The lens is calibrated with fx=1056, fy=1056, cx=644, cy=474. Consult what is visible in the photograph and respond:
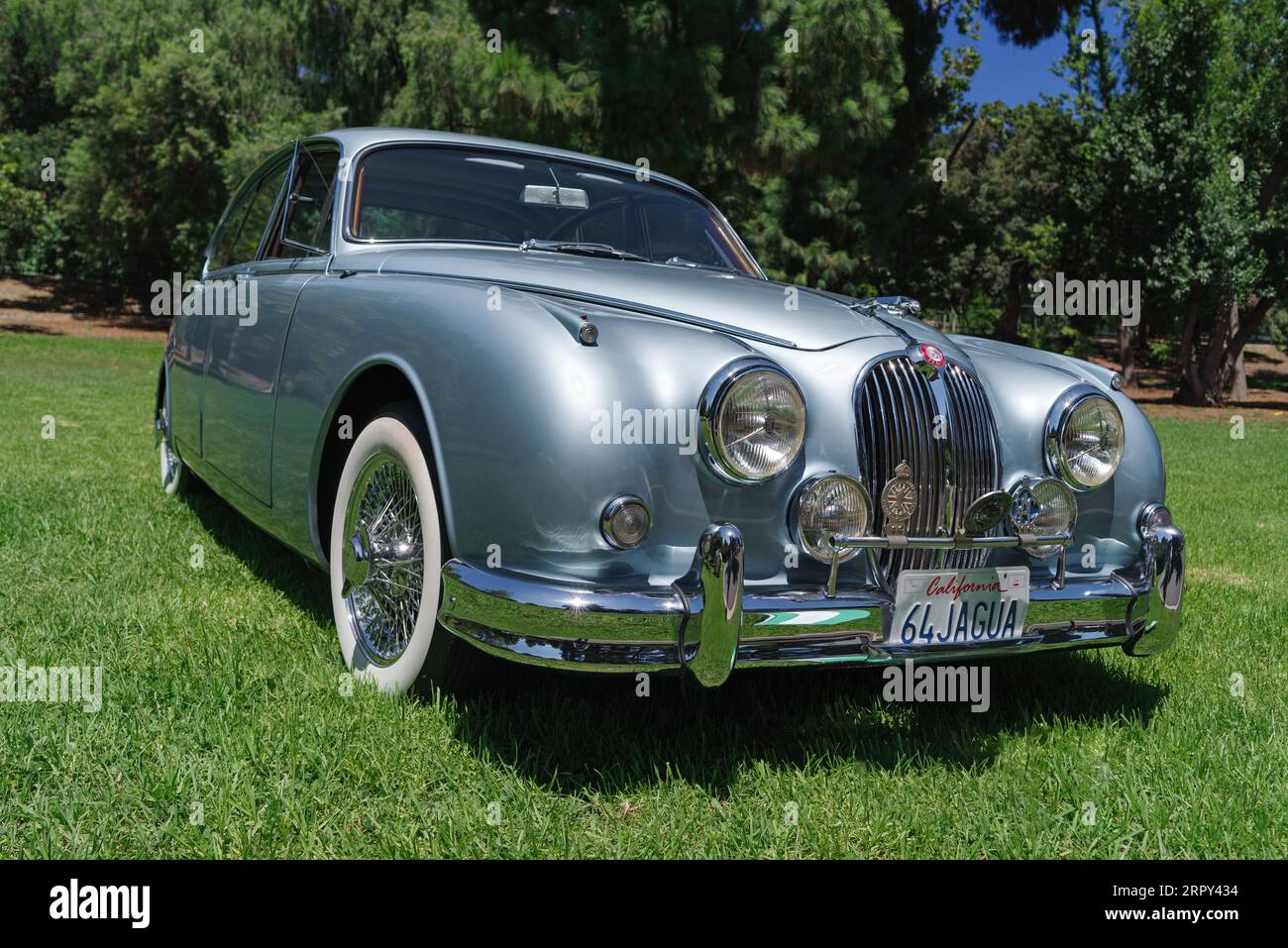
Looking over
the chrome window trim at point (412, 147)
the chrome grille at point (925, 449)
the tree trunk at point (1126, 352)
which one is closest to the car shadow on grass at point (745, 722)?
the chrome grille at point (925, 449)

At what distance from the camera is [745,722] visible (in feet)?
9.55

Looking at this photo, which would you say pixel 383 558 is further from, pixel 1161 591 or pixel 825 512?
pixel 1161 591

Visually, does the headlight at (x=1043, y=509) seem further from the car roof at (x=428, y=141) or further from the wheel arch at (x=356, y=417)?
the car roof at (x=428, y=141)

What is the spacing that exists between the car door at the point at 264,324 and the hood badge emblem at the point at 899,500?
6.69ft

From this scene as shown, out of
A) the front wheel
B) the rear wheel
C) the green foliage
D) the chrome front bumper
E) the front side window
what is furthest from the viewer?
the green foliage

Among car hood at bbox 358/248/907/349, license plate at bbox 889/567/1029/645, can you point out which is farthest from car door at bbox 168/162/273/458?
license plate at bbox 889/567/1029/645

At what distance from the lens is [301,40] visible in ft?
79.6

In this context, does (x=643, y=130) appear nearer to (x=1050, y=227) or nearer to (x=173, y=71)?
(x=1050, y=227)

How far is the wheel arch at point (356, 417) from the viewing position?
2641 mm

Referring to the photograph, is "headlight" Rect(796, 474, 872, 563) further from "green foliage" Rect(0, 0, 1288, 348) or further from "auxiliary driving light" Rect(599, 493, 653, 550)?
"green foliage" Rect(0, 0, 1288, 348)

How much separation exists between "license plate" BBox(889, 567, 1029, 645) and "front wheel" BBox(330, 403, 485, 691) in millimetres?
1060

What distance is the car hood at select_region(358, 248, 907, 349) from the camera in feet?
8.82

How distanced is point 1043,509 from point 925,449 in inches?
17.2
